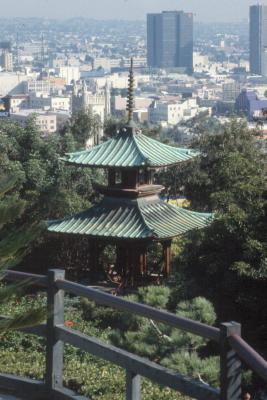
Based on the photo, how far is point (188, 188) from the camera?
51.2 feet

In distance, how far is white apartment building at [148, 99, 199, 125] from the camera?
476 feet

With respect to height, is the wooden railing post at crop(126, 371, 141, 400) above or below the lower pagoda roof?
above

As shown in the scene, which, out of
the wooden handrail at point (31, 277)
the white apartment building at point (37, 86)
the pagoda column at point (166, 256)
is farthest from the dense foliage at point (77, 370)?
the white apartment building at point (37, 86)

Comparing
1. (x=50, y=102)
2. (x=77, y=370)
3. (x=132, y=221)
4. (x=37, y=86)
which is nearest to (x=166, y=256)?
(x=132, y=221)

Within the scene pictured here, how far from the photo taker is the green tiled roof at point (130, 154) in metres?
10.4

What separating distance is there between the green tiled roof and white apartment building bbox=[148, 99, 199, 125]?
431 feet

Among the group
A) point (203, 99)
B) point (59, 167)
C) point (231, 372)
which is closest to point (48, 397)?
point (231, 372)

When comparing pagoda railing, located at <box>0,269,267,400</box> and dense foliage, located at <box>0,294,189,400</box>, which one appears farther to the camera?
dense foliage, located at <box>0,294,189,400</box>

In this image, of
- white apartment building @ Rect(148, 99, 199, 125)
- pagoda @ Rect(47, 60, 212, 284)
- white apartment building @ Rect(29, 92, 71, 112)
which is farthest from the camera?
white apartment building @ Rect(148, 99, 199, 125)

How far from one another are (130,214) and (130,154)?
0.71 meters

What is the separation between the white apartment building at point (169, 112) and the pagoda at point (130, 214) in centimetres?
13147

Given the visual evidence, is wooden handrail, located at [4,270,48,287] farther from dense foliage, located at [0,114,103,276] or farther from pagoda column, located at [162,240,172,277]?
dense foliage, located at [0,114,103,276]

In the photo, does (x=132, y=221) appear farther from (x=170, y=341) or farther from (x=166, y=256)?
(x=170, y=341)

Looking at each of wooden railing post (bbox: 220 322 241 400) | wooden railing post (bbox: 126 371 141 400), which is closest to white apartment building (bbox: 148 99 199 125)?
wooden railing post (bbox: 126 371 141 400)
